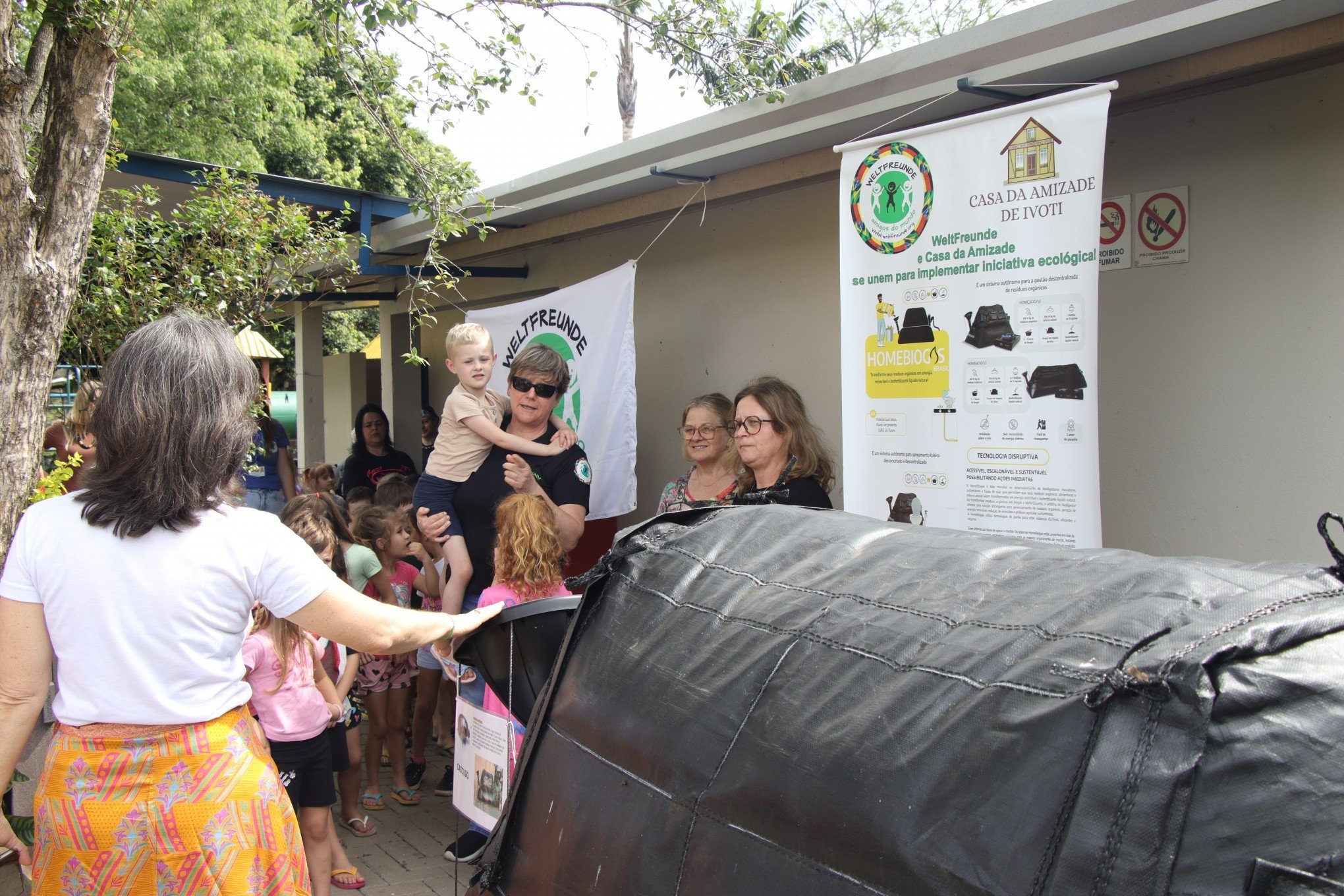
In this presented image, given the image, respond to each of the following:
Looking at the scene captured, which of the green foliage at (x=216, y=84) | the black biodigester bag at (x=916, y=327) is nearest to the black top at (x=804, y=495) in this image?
the black biodigester bag at (x=916, y=327)

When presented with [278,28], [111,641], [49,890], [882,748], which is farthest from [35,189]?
[278,28]

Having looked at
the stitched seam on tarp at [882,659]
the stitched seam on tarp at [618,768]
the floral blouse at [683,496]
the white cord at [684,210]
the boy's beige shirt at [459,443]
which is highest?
the white cord at [684,210]

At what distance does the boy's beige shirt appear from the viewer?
15.9 feet

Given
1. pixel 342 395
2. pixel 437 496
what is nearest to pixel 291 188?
pixel 437 496

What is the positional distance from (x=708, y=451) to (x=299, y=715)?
221cm

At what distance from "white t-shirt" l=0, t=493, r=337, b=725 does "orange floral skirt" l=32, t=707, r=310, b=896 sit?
0.07m

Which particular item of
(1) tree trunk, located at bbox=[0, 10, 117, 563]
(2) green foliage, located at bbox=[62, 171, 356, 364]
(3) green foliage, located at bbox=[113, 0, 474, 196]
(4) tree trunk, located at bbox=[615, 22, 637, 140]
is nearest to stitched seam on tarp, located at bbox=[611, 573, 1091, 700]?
(1) tree trunk, located at bbox=[0, 10, 117, 563]

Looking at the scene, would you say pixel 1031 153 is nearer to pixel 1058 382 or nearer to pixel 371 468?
pixel 1058 382

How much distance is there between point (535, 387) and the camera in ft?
15.8

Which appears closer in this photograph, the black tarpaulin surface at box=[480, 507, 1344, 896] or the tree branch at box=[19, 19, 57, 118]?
the black tarpaulin surface at box=[480, 507, 1344, 896]

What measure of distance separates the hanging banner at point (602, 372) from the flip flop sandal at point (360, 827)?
75.7 inches

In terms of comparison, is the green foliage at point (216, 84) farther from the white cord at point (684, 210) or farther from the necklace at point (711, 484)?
the necklace at point (711, 484)

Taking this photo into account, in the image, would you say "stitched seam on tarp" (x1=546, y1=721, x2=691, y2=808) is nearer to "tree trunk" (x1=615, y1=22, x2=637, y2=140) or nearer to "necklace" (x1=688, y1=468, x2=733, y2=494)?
"necklace" (x1=688, y1=468, x2=733, y2=494)

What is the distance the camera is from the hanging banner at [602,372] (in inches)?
210
